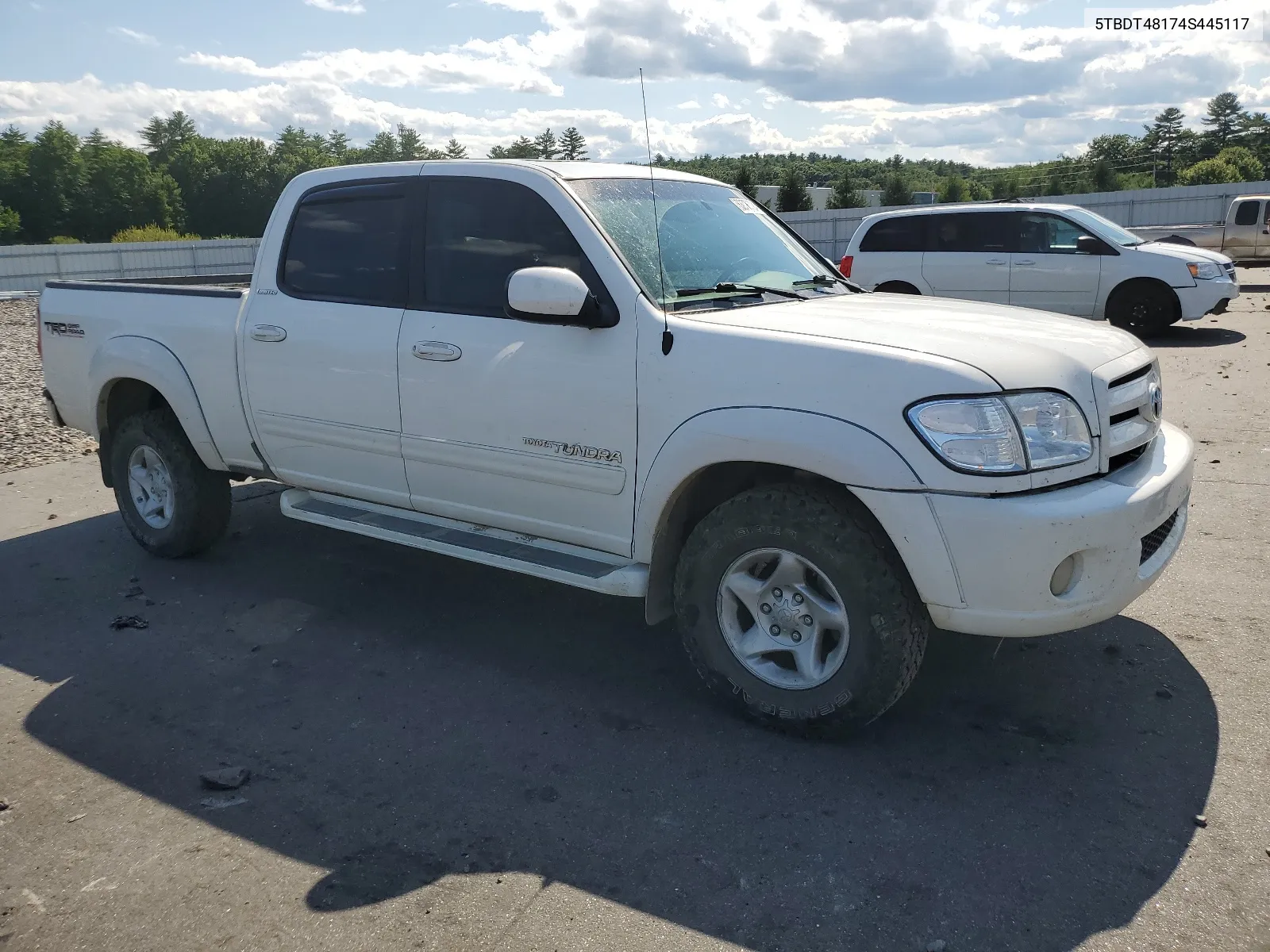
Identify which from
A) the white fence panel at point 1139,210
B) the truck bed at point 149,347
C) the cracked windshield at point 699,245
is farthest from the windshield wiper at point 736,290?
the white fence panel at point 1139,210

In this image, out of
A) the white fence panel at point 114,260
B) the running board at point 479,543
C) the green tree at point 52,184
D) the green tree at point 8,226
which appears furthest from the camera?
the green tree at point 52,184

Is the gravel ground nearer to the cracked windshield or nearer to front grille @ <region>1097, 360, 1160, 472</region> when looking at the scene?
the cracked windshield

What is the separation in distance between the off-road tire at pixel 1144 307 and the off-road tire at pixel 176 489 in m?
11.7

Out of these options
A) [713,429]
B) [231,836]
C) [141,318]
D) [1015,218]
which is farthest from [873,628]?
[1015,218]

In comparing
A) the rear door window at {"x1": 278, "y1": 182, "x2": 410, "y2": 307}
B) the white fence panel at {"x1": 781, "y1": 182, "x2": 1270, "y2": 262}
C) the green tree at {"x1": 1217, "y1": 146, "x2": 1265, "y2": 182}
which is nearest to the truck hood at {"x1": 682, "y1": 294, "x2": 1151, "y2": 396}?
the rear door window at {"x1": 278, "y1": 182, "x2": 410, "y2": 307}

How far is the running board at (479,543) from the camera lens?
13.2 ft

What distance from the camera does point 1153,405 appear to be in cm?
396

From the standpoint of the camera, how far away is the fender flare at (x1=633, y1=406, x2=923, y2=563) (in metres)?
3.34

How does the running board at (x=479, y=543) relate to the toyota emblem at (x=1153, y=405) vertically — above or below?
below

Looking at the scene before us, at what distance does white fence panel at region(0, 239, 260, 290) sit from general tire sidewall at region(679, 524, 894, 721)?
31430 millimetres

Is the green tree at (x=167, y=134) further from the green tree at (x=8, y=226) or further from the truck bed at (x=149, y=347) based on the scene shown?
the truck bed at (x=149, y=347)

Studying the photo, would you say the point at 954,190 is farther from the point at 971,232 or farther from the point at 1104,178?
the point at 971,232

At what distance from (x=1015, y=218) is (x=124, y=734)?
12.9m

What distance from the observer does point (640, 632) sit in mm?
4863
